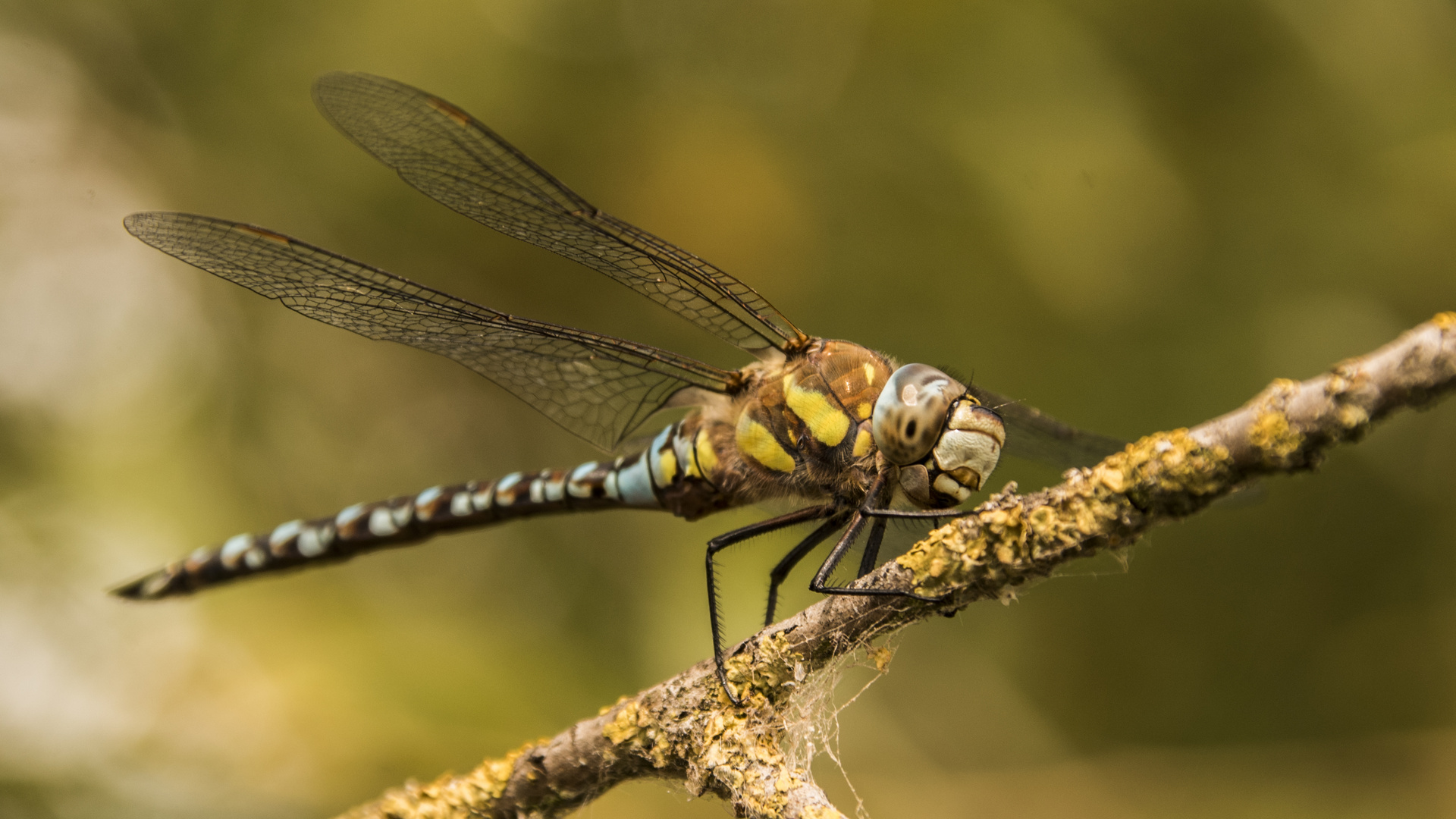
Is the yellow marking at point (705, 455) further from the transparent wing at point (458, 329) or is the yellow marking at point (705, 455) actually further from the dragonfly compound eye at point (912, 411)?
the dragonfly compound eye at point (912, 411)

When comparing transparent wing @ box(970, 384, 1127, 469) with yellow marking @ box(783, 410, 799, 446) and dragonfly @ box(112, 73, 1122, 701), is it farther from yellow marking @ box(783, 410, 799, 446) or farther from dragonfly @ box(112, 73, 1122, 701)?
yellow marking @ box(783, 410, 799, 446)

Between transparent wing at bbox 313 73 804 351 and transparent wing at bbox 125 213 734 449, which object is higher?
transparent wing at bbox 313 73 804 351

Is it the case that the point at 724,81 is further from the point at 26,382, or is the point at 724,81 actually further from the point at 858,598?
the point at 26,382

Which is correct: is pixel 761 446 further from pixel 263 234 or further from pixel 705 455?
pixel 263 234

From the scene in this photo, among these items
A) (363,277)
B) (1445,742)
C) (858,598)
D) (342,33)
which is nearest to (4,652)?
(363,277)

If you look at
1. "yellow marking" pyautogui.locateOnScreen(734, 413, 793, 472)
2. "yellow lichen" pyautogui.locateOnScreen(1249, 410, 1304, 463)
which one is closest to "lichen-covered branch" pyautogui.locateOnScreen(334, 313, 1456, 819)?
"yellow lichen" pyautogui.locateOnScreen(1249, 410, 1304, 463)

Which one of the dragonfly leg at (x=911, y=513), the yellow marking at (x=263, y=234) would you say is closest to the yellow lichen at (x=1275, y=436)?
the dragonfly leg at (x=911, y=513)
